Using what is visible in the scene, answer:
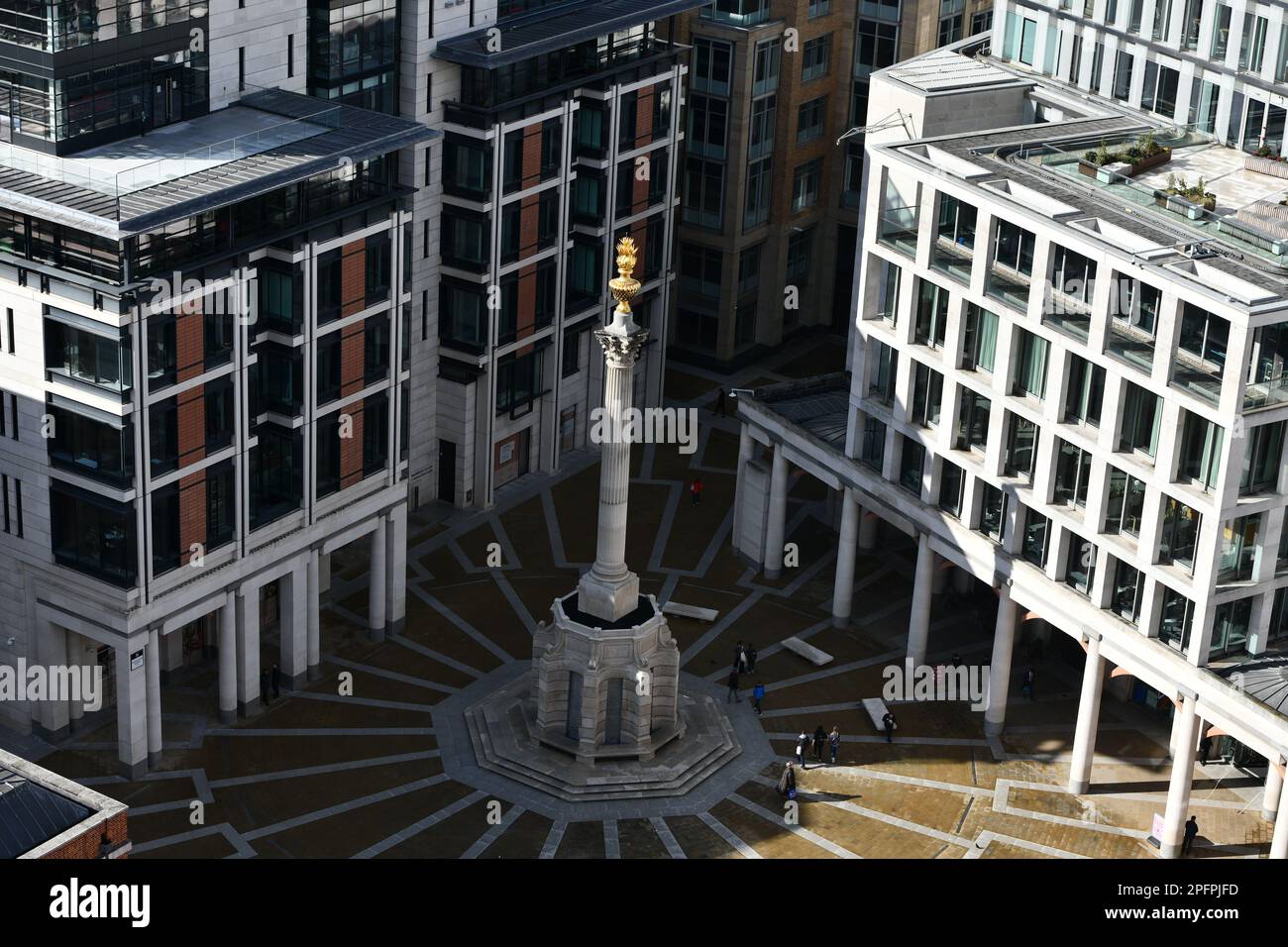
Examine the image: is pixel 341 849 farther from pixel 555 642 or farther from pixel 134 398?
pixel 134 398

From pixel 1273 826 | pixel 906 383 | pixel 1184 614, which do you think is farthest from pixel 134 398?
pixel 1273 826

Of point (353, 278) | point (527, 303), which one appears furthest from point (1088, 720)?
point (527, 303)

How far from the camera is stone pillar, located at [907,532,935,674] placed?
4281 inches

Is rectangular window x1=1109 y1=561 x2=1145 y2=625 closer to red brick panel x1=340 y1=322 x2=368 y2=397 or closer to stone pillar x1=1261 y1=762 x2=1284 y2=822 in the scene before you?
stone pillar x1=1261 y1=762 x2=1284 y2=822

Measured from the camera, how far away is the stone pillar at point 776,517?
11781 centimetres

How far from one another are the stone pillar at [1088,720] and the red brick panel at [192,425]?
135 feet

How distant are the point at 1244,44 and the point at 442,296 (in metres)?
44.2

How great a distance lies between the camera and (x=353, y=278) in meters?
102

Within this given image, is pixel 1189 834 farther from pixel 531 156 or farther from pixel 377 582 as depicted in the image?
pixel 531 156

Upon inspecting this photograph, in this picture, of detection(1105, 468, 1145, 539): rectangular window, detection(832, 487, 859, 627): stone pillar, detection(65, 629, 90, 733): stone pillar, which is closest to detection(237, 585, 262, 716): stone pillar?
detection(65, 629, 90, 733): stone pillar

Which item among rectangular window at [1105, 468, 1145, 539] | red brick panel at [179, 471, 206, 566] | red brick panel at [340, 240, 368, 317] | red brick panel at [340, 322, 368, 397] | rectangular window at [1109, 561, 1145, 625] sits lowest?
rectangular window at [1109, 561, 1145, 625]

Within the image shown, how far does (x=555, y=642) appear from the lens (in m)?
101

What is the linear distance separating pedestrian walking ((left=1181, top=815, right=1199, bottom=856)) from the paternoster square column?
27.0 m

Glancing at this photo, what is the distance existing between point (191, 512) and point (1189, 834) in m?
46.7
